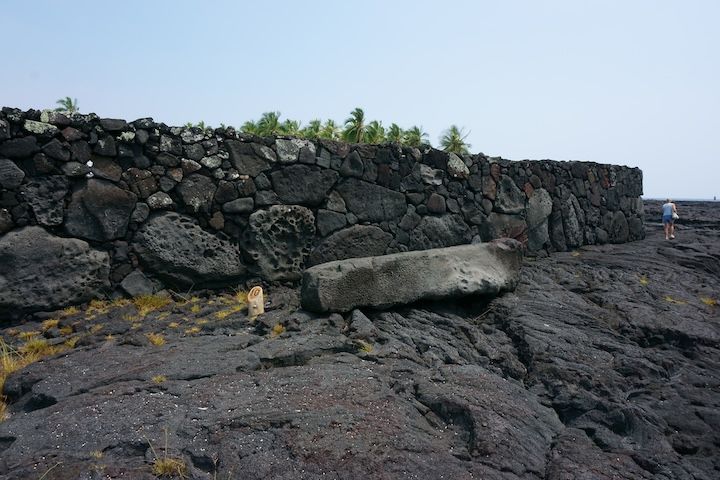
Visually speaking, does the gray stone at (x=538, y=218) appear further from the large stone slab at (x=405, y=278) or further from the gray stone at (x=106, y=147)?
the gray stone at (x=106, y=147)

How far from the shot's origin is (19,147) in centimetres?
703

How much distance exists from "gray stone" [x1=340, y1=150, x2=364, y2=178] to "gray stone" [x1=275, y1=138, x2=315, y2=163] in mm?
674

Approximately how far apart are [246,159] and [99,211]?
2.39 m

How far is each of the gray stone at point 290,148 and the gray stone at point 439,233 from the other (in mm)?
2785

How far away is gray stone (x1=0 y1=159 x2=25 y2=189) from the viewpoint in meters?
6.95

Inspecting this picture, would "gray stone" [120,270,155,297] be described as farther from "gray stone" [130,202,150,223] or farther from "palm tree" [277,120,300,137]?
"palm tree" [277,120,300,137]

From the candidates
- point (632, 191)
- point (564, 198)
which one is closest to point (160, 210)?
point (564, 198)

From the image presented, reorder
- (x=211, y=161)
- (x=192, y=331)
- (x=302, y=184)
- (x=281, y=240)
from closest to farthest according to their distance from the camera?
(x=192, y=331) < (x=211, y=161) < (x=281, y=240) < (x=302, y=184)

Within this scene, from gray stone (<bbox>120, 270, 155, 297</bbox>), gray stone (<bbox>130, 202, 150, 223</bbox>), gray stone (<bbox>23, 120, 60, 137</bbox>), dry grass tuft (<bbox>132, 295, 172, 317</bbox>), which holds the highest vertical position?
gray stone (<bbox>23, 120, 60, 137</bbox>)

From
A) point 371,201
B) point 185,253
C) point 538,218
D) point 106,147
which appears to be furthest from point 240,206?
point 538,218

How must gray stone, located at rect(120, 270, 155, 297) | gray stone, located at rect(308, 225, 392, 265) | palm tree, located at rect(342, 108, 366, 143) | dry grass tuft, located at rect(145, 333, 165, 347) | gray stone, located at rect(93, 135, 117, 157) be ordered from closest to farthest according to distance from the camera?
dry grass tuft, located at rect(145, 333, 165, 347)
gray stone, located at rect(93, 135, 117, 157)
gray stone, located at rect(120, 270, 155, 297)
gray stone, located at rect(308, 225, 392, 265)
palm tree, located at rect(342, 108, 366, 143)

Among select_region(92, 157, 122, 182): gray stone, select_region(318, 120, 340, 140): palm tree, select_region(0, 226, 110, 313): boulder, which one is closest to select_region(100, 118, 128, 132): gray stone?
select_region(92, 157, 122, 182): gray stone

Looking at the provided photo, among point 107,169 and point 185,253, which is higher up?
point 107,169

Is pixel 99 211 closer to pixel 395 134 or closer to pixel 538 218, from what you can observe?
pixel 538 218
